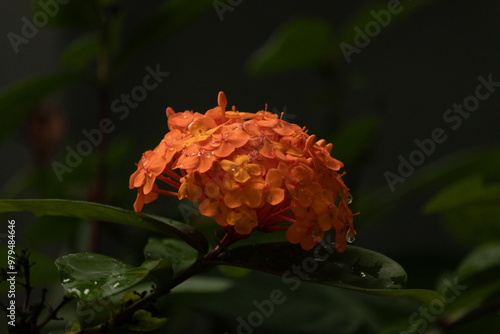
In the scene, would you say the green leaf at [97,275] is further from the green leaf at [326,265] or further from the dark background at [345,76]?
the dark background at [345,76]

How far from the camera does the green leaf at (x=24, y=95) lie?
74 centimetres

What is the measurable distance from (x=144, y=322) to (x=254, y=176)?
15 centimetres

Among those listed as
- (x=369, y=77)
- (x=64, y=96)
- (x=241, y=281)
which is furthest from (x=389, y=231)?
(x=64, y=96)

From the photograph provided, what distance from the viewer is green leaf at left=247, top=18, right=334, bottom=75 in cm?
102

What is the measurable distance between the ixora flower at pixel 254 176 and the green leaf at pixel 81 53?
573 millimetres

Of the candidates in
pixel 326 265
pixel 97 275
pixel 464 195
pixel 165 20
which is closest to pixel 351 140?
pixel 464 195

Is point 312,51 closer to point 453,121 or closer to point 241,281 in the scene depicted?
point 241,281

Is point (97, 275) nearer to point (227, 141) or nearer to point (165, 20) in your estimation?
point (227, 141)

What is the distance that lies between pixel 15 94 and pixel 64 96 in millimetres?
1175

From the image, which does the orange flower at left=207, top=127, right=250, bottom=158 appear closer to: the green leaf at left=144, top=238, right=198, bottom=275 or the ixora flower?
the ixora flower

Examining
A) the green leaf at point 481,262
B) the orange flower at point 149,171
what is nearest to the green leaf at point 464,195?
the green leaf at point 481,262

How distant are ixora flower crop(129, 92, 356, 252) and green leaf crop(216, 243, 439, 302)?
2 cm

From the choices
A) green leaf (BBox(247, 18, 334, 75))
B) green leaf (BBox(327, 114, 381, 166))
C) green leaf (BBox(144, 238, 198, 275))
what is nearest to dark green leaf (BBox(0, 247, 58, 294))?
green leaf (BBox(144, 238, 198, 275))

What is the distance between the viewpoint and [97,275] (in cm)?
37
